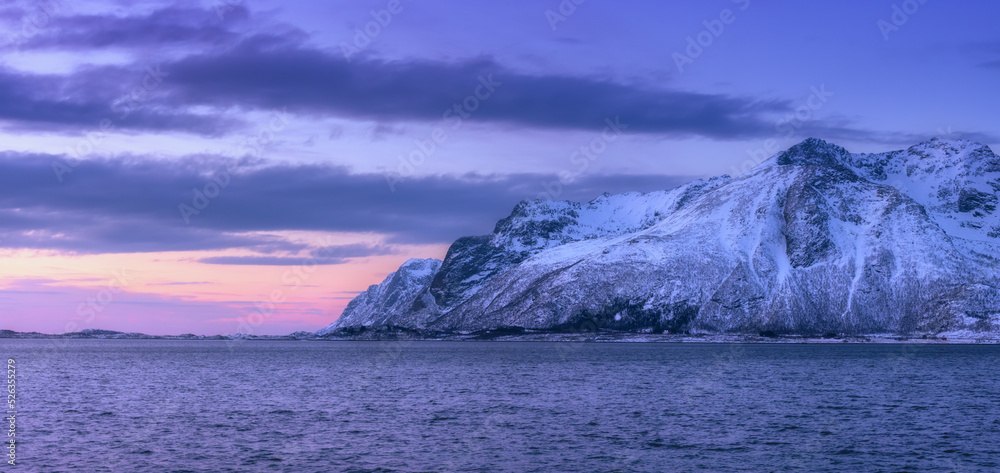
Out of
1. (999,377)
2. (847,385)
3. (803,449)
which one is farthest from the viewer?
(999,377)

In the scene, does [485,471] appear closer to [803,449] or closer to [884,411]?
[803,449]

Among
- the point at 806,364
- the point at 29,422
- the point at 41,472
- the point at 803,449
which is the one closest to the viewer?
the point at 41,472

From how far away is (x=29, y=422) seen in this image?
82.1 metres

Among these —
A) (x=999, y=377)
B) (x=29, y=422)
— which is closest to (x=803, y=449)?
(x=29, y=422)

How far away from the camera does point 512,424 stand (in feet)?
275

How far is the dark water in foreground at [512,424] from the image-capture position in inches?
2459

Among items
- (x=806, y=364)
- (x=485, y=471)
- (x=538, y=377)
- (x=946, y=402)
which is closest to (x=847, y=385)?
(x=946, y=402)

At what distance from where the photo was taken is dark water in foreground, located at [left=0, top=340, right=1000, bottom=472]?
62.5 m

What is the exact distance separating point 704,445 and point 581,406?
31.2 metres

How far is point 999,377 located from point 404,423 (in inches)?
4410

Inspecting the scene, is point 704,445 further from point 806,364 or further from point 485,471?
point 806,364

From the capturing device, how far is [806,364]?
649 ft

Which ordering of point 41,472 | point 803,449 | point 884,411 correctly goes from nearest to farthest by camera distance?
point 41,472 < point 803,449 < point 884,411

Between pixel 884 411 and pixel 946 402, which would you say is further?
pixel 946 402
